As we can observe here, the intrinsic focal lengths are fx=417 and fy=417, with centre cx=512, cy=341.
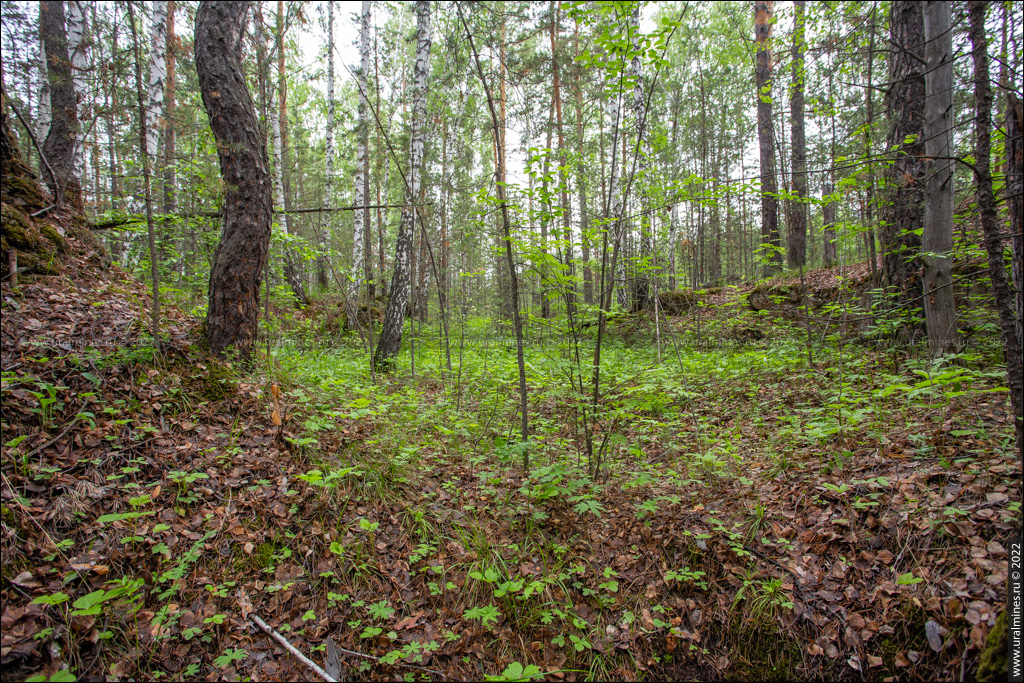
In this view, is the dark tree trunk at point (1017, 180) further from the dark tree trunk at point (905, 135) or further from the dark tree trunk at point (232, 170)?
the dark tree trunk at point (232, 170)

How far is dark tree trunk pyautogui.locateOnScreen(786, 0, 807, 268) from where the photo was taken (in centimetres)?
570

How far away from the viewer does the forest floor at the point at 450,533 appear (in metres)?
2.26

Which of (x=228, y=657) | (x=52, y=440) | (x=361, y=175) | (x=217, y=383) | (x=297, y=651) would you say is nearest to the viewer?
(x=228, y=657)

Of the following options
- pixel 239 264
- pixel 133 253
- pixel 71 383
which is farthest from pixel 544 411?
pixel 133 253

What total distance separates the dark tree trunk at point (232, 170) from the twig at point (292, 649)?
287 cm

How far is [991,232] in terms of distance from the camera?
2.10 metres

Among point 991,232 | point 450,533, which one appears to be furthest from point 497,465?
point 991,232

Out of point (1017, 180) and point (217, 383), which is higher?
point (1017, 180)

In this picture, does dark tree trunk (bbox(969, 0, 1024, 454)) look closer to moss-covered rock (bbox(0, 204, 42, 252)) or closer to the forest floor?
the forest floor

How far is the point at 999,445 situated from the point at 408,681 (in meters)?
4.22

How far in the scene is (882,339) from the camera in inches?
225

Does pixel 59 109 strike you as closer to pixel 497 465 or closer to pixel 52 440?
pixel 52 440

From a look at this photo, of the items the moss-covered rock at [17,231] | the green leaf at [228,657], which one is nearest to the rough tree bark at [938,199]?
the green leaf at [228,657]

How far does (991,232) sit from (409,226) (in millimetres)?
7016
